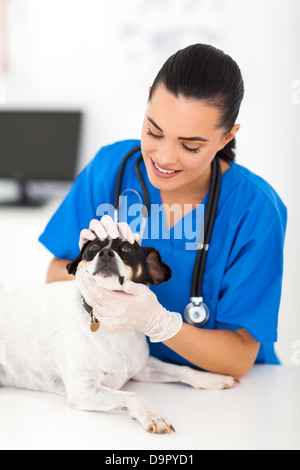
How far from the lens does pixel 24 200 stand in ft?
10.9

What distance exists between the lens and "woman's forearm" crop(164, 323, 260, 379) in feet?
3.64

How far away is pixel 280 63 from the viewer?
281 centimetres

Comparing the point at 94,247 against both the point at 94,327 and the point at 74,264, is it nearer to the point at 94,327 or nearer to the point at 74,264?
the point at 74,264

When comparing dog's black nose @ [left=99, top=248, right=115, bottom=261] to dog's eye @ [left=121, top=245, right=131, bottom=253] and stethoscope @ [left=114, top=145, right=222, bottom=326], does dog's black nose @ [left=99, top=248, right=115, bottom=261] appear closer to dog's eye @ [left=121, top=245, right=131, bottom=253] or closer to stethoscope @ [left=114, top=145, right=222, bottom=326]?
dog's eye @ [left=121, top=245, right=131, bottom=253]

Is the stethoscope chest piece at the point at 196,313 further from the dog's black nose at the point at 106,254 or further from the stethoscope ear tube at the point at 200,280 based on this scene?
the dog's black nose at the point at 106,254

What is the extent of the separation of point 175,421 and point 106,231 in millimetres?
430

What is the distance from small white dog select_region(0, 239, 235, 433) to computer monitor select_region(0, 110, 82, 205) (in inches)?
88.3

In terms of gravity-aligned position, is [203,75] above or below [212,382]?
above

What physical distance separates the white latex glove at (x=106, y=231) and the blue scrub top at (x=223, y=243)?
20 centimetres

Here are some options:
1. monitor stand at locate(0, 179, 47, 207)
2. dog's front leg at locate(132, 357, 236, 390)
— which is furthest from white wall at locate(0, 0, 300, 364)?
dog's front leg at locate(132, 357, 236, 390)

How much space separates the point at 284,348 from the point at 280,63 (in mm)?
1681
